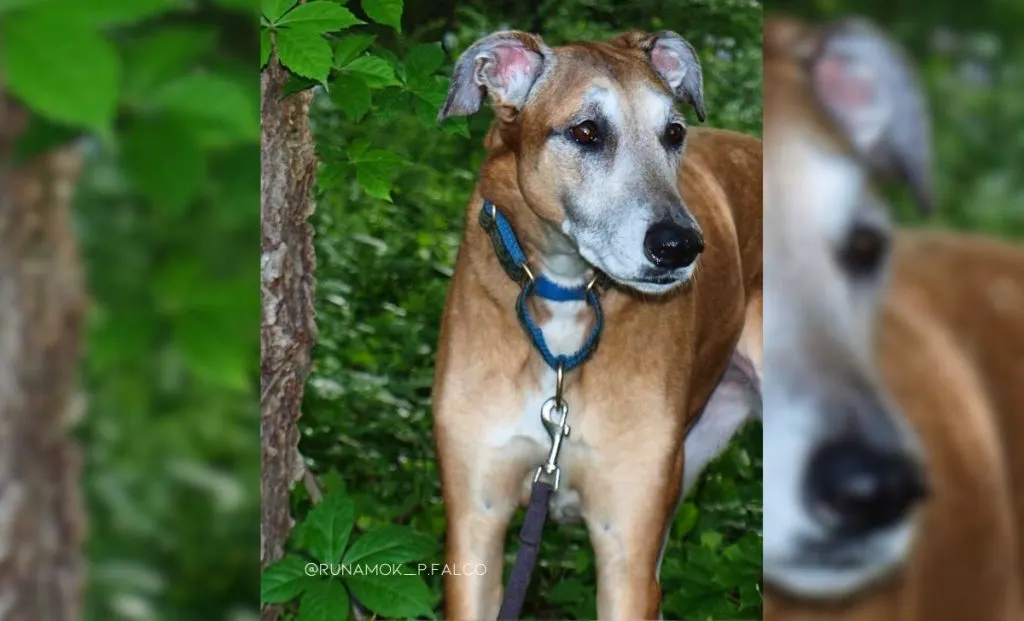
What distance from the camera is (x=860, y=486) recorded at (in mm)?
1685

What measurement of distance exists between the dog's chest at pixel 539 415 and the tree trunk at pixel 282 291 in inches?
15.7

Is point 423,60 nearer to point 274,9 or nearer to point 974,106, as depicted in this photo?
point 274,9

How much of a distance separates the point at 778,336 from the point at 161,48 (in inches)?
46.7

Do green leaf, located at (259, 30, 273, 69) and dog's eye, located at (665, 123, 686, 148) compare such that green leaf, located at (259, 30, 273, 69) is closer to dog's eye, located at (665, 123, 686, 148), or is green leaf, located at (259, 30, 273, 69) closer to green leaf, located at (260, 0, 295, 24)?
green leaf, located at (260, 0, 295, 24)

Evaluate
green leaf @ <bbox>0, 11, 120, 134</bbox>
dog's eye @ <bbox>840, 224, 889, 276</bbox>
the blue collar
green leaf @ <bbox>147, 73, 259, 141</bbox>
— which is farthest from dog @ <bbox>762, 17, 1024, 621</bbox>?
green leaf @ <bbox>0, 11, 120, 134</bbox>

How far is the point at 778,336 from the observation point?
181 centimetres

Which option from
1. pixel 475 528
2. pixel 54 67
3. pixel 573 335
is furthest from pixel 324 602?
pixel 54 67

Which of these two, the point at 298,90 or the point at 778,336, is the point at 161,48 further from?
the point at 778,336

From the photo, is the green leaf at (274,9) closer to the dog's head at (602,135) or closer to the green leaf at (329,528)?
the dog's head at (602,135)

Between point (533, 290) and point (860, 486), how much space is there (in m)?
0.60

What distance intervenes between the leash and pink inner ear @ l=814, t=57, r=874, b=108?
49 centimetres

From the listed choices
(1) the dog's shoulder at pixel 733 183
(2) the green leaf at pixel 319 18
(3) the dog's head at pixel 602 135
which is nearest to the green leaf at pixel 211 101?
(3) the dog's head at pixel 602 135

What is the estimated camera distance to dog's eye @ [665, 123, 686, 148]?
168 centimetres

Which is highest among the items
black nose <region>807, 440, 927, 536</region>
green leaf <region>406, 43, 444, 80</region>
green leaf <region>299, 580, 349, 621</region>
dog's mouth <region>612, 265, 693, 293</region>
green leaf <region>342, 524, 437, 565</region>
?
green leaf <region>406, 43, 444, 80</region>
